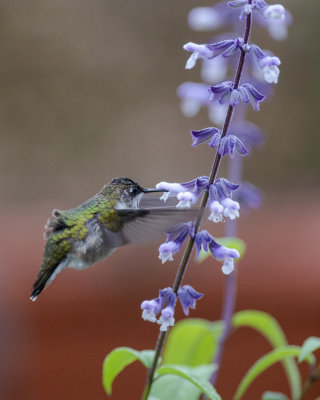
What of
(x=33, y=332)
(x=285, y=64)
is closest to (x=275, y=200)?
(x=285, y=64)

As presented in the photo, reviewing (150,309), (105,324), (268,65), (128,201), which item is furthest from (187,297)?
(105,324)

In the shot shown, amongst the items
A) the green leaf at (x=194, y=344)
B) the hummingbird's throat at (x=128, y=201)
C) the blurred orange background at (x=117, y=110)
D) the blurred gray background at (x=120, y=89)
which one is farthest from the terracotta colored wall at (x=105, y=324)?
the blurred gray background at (x=120, y=89)

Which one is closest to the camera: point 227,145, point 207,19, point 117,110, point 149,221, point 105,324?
point 227,145

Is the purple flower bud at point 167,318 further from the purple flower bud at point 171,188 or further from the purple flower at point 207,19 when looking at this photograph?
the purple flower at point 207,19

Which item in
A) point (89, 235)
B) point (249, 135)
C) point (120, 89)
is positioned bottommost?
point (89, 235)

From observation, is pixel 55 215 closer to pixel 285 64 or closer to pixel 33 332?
pixel 33 332

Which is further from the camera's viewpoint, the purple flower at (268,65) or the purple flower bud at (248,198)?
the purple flower bud at (248,198)

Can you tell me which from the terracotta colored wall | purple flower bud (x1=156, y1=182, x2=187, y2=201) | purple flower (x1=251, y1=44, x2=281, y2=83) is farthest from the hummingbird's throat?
the terracotta colored wall

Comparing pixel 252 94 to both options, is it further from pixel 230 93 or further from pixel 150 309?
pixel 150 309
